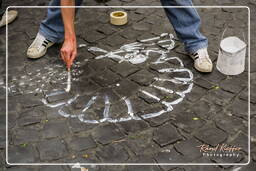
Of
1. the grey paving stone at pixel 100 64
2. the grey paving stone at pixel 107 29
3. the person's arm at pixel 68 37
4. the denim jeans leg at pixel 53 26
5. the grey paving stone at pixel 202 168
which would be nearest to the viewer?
the grey paving stone at pixel 202 168

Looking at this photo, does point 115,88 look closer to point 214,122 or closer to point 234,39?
point 214,122

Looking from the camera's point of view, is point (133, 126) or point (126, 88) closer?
point (133, 126)

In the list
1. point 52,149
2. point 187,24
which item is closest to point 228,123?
point 187,24

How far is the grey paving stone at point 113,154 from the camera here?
2.86m

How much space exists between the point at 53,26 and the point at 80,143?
5.32 ft

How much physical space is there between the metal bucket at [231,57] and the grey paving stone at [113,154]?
1.41 metres

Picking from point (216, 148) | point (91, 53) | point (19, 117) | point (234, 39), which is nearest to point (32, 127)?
point (19, 117)

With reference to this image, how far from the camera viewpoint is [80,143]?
3021 mm

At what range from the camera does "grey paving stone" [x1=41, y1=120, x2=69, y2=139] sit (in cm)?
312

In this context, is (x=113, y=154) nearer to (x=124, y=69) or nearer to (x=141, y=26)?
(x=124, y=69)

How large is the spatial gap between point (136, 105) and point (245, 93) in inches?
40.1

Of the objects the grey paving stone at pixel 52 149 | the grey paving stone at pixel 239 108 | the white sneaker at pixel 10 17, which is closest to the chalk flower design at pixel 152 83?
the grey paving stone at pixel 52 149

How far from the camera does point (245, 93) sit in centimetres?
346

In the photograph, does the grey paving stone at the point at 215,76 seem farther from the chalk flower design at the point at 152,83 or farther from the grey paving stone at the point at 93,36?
the grey paving stone at the point at 93,36
